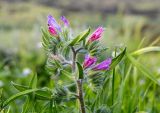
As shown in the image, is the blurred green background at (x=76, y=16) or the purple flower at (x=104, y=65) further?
the blurred green background at (x=76, y=16)

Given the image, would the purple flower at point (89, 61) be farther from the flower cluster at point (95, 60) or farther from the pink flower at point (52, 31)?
the pink flower at point (52, 31)

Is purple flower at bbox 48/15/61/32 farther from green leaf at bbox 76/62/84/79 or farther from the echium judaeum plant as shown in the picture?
green leaf at bbox 76/62/84/79

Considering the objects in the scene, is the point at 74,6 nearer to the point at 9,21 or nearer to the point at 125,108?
the point at 9,21

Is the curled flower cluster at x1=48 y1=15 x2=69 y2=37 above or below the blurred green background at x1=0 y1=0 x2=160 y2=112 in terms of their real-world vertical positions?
below

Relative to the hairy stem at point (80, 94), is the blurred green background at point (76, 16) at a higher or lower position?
higher

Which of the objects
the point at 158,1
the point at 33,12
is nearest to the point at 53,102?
the point at 33,12

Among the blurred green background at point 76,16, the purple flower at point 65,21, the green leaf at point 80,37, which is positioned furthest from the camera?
the blurred green background at point 76,16

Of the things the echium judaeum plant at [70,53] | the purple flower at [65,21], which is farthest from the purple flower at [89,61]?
the purple flower at [65,21]

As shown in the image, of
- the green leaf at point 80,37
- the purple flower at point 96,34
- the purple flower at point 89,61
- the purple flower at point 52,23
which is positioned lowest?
the purple flower at point 89,61

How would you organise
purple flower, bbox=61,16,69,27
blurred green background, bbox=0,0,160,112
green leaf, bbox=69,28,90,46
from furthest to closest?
blurred green background, bbox=0,0,160,112 < purple flower, bbox=61,16,69,27 < green leaf, bbox=69,28,90,46

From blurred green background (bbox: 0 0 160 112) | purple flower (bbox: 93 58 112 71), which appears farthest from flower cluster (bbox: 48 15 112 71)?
blurred green background (bbox: 0 0 160 112)

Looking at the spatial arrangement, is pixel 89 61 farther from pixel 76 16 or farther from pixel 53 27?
pixel 76 16
